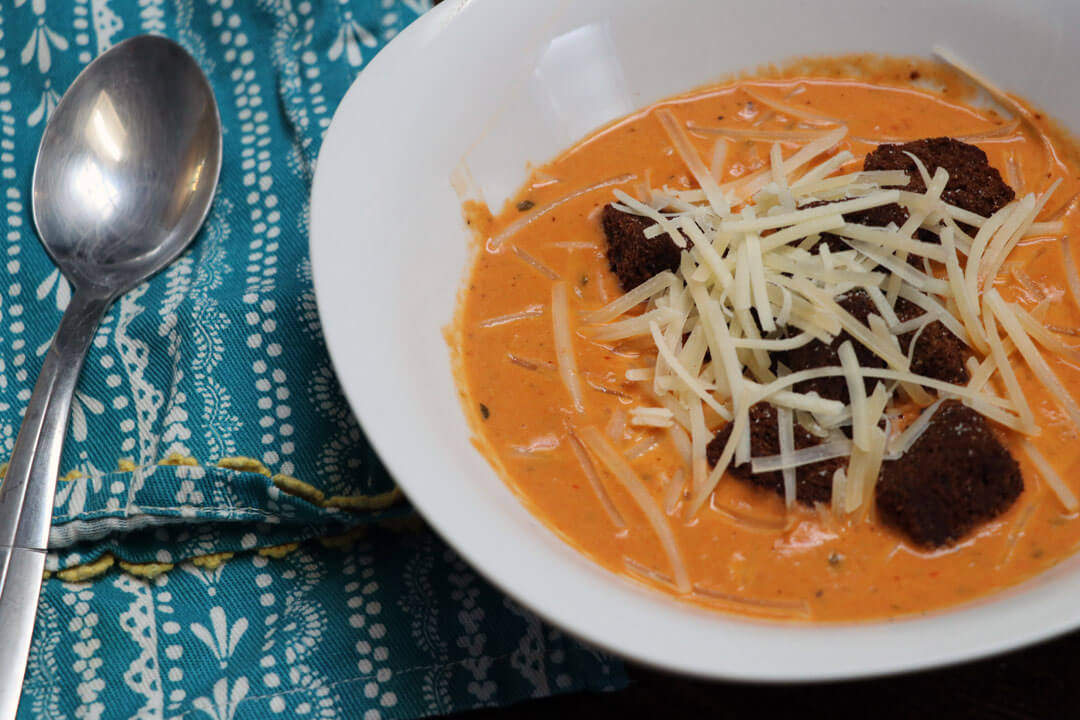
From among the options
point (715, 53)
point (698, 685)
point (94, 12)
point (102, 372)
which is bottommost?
point (698, 685)

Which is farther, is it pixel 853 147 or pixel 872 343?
pixel 853 147

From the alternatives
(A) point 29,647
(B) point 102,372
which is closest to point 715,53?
(B) point 102,372

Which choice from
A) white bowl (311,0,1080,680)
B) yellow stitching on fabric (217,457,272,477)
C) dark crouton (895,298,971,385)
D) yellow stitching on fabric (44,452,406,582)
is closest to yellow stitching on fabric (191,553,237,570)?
yellow stitching on fabric (44,452,406,582)

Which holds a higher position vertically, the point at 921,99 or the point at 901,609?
the point at 921,99

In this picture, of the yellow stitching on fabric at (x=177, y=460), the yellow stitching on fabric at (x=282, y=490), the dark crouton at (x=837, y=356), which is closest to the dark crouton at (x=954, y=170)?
the dark crouton at (x=837, y=356)

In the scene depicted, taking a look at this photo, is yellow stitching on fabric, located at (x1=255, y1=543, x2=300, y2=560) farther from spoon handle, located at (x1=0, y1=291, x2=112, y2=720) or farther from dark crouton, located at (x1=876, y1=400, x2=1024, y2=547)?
dark crouton, located at (x1=876, y1=400, x2=1024, y2=547)

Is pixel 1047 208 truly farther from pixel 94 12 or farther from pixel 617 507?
pixel 94 12

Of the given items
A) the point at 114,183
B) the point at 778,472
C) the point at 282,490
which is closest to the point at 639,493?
the point at 778,472
